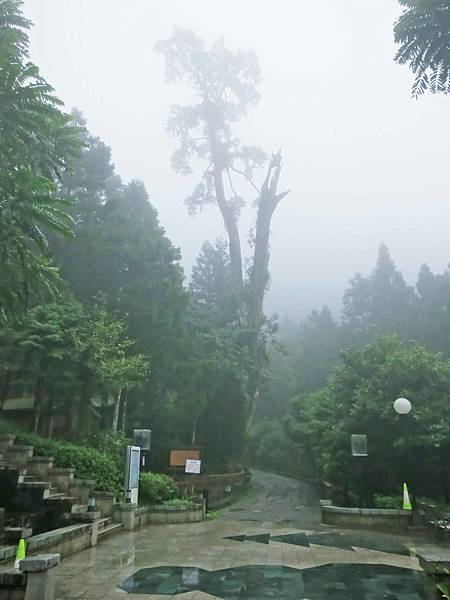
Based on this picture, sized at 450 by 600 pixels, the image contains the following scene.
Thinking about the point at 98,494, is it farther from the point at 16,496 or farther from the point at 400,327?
the point at 400,327

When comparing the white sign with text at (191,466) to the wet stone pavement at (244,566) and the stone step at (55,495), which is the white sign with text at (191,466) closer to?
the wet stone pavement at (244,566)

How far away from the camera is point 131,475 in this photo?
13070mm

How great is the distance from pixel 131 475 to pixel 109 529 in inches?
69.0

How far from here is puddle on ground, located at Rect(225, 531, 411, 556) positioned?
10266mm

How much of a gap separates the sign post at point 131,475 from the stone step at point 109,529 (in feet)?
2.55

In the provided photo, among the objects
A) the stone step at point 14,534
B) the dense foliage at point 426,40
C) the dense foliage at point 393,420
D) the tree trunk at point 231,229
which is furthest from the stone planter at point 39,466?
the tree trunk at point 231,229

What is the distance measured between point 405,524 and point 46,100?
1264 centimetres

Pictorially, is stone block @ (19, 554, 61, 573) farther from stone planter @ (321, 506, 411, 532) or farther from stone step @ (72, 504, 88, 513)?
stone planter @ (321, 506, 411, 532)

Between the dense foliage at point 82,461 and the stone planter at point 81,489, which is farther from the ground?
the dense foliage at point 82,461

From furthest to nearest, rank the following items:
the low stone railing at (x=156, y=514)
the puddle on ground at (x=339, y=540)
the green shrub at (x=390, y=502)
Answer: the green shrub at (x=390, y=502)
the low stone railing at (x=156, y=514)
the puddle on ground at (x=339, y=540)

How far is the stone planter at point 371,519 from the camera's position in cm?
1279

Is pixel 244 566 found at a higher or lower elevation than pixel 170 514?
lower

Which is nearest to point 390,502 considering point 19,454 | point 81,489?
point 81,489

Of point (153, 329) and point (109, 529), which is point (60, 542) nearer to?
point (109, 529)
